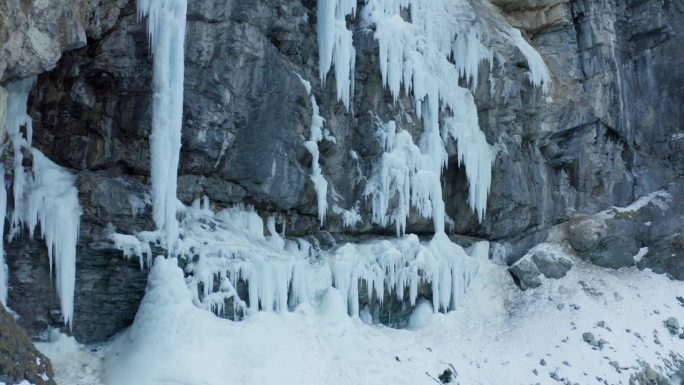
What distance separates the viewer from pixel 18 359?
30.0 feet

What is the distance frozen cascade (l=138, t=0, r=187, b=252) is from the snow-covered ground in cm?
104

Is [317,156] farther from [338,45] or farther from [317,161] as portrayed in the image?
[338,45]

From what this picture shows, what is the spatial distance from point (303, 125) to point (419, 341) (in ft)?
19.2

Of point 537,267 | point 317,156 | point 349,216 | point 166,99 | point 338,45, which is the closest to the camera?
point 166,99

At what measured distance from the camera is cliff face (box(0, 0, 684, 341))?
13617mm

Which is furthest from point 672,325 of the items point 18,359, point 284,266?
point 18,359

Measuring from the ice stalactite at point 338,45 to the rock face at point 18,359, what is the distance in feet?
32.1

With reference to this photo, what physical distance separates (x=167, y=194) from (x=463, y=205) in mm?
9734

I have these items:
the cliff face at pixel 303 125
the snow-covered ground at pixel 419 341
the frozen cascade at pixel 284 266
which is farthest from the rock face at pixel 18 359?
the frozen cascade at pixel 284 266

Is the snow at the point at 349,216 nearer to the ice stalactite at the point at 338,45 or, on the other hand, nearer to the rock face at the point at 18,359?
the ice stalactite at the point at 338,45

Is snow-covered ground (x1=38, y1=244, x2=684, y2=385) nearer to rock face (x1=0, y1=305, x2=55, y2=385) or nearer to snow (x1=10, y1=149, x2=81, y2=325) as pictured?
snow (x1=10, y1=149, x2=81, y2=325)

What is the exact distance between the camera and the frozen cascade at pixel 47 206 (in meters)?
12.9

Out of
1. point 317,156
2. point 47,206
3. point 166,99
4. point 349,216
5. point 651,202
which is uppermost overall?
point 166,99

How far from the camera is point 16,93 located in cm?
1348
